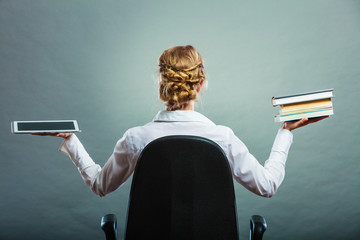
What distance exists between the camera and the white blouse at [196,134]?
48.9 inches

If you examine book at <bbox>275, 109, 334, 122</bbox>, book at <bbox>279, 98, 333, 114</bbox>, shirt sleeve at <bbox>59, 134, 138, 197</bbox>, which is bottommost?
shirt sleeve at <bbox>59, 134, 138, 197</bbox>

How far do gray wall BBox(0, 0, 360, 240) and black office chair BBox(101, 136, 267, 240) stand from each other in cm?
216

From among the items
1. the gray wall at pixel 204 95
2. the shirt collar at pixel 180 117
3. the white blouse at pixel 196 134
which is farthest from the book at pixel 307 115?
the gray wall at pixel 204 95

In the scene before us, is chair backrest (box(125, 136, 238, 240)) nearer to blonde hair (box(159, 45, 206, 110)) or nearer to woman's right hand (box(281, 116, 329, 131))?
blonde hair (box(159, 45, 206, 110))

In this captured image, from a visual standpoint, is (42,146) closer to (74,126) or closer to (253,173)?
(74,126)

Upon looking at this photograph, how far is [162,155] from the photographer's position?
1.12m

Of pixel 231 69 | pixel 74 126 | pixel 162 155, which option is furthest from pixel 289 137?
pixel 231 69

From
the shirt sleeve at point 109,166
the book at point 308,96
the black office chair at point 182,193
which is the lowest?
the black office chair at point 182,193

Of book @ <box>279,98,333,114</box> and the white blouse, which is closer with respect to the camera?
the white blouse

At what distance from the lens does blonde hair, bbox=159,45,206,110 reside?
4.40ft

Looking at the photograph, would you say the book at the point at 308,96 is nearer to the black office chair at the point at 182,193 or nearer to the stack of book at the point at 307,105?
the stack of book at the point at 307,105

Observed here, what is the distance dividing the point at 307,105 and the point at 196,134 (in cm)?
44

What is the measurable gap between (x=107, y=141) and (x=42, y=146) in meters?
0.55

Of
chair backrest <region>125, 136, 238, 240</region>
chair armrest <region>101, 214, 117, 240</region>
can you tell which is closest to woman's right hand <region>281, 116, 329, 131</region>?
chair backrest <region>125, 136, 238, 240</region>
